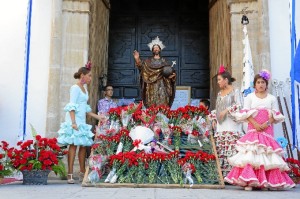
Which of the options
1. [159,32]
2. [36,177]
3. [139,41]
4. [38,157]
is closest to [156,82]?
[38,157]

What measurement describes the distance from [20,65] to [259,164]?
4922mm

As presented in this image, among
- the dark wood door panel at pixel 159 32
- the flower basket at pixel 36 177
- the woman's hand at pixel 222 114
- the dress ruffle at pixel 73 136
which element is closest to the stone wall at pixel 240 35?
the dark wood door panel at pixel 159 32

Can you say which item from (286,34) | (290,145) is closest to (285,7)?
(286,34)

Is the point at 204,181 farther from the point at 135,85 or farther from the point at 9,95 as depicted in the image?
the point at 135,85

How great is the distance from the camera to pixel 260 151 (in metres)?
4.87

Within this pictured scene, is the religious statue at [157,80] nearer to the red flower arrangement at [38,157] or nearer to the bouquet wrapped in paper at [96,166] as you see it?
the red flower arrangement at [38,157]

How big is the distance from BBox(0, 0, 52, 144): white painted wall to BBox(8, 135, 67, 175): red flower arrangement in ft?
6.48

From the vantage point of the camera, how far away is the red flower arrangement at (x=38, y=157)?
5.51m

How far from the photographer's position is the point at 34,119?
25.2ft

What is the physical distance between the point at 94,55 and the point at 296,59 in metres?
3.92

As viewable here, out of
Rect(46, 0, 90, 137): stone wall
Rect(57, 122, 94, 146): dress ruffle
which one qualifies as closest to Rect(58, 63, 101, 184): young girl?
Rect(57, 122, 94, 146): dress ruffle

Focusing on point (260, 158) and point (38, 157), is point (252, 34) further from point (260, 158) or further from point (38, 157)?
point (38, 157)

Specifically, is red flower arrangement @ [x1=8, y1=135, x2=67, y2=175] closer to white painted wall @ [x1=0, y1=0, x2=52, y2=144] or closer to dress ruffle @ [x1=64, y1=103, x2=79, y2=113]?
dress ruffle @ [x1=64, y1=103, x2=79, y2=113]

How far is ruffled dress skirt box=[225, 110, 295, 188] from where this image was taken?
4.78 m
